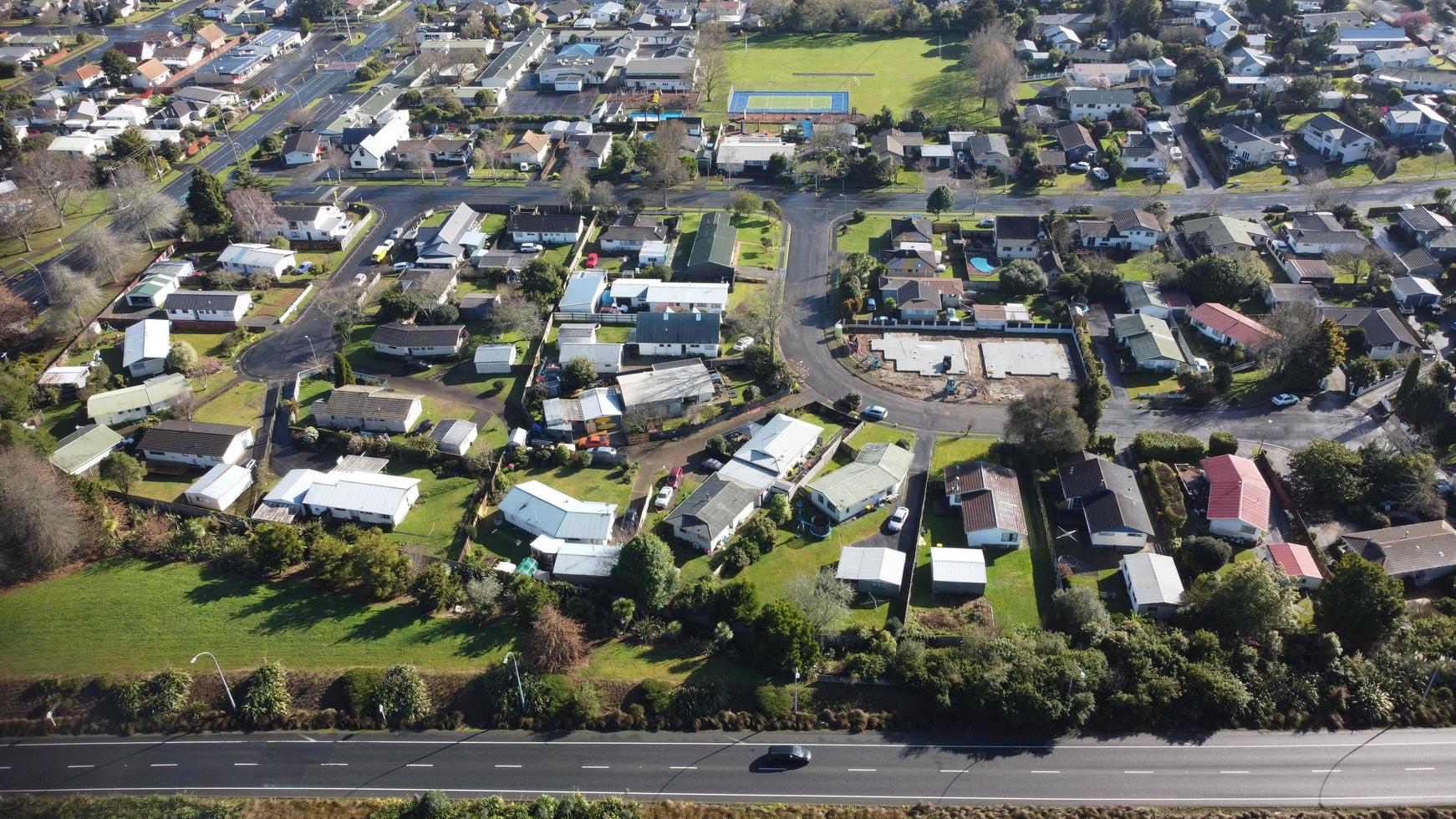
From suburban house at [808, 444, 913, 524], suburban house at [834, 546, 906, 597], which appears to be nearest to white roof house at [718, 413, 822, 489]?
suburban house at [808, 444, 913, 524]

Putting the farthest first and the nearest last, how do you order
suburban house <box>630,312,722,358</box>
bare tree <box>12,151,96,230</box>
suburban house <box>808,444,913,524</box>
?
bare tree <box>12,151,96,230</box>
suburban house <box>630,312,722,358</box>
suburban house <box>808,444,913,524</box>

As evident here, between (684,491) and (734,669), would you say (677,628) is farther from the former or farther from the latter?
(684,491)

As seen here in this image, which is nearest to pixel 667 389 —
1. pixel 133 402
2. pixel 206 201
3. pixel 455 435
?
pixel 455 435

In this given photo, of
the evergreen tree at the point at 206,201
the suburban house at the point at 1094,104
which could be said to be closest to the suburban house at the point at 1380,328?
the suburban house at the point at 1094,104

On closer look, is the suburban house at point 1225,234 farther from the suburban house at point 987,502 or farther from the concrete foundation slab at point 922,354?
the suburban house at point 987,502

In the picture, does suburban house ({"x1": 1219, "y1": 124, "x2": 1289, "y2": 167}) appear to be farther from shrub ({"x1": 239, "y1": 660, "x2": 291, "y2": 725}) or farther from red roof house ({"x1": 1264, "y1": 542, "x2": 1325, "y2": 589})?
shrub ({"x1": 239, "y1": 660, "x2": 291, "y2": 725})
